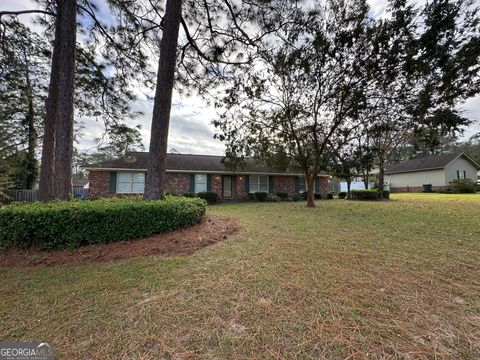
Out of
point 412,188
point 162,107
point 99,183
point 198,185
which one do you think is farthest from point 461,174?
point 99,183

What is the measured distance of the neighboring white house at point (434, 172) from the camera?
26.1 m

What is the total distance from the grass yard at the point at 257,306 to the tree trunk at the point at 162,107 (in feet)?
9.01

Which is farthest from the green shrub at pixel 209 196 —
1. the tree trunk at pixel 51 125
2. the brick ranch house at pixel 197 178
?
the tree trunk at pixel 51 125

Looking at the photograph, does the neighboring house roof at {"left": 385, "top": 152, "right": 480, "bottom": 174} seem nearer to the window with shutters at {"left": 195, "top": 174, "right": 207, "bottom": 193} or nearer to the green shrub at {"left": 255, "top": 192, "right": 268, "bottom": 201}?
the green shrub at {"left": 255, "top": 192, "right": 268, "bottom": 201}

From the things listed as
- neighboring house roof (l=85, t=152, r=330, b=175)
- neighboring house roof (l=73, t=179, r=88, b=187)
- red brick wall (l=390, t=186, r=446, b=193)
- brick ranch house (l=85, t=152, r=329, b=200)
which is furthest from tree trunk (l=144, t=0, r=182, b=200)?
neighboring house roof (l=73, t=179, r=88, b=187)

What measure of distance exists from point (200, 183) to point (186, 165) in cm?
191

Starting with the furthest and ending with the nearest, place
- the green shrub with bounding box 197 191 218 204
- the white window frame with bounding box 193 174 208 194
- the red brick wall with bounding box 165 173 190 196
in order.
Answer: the white window frame with bounding box 193 174 208 194
the red brick wall with bounding box 165 173 190 196
the green shrub with bounding box 197 191 218 204

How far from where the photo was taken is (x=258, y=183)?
18.4m

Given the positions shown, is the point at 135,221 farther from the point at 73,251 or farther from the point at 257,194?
the point at 257,194

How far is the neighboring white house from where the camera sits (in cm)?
2612

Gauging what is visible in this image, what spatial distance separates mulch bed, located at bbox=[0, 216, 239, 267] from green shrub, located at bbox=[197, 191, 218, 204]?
1049 centimetres

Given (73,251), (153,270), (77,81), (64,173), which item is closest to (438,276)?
(153,270)

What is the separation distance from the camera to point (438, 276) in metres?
3.06

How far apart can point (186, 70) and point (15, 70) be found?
6985 mm
